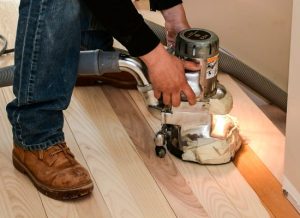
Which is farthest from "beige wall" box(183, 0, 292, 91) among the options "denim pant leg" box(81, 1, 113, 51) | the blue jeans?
the blue jeans

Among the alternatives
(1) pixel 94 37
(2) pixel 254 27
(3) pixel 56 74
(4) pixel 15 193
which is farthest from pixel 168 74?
(2) pixel 254 27

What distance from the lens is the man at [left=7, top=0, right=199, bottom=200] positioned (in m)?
1.18

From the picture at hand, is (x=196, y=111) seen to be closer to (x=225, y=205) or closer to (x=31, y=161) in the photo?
(x=225, y=205)

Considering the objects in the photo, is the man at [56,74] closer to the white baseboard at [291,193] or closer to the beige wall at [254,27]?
the white baseboard at [291,193]

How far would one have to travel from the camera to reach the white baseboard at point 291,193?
129 centimetres

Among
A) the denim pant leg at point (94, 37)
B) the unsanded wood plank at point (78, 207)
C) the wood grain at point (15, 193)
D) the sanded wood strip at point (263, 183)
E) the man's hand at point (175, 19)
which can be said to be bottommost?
the sanded wood strip at point (263, 183)

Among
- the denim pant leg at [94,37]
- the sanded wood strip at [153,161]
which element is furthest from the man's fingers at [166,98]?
the denim pant leg at [94,37]

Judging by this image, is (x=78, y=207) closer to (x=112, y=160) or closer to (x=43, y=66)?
(x=112, y=160)

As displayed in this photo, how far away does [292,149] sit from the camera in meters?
1.26

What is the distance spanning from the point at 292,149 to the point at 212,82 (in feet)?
0.80

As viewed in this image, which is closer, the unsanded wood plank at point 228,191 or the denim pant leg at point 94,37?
the unsanded wood plank at point 228,191

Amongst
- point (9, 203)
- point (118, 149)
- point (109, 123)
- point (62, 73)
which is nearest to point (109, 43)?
point (109, 123)

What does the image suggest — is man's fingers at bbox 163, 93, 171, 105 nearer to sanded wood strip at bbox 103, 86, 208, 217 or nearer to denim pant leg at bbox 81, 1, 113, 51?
sanded wood strip at bbox 103, 86, 208, 217

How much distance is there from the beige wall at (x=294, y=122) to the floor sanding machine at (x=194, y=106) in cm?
18
